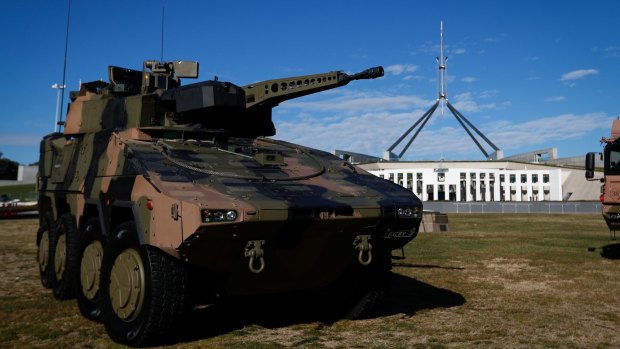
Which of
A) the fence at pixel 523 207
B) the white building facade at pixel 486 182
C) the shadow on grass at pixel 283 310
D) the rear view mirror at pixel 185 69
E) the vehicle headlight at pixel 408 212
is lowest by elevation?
the shadow on grass at pixel 283 310

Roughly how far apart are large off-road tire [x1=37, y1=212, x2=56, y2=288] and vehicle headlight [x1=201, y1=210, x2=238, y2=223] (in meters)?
4.30

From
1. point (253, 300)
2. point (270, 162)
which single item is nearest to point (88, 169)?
point (270, 162)

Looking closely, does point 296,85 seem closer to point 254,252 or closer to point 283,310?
point 283,310

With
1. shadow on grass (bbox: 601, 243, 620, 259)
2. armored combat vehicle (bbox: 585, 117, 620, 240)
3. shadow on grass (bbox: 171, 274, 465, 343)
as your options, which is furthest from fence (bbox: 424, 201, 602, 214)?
shadow on grass (bbox: 171, 274, 465, 343)

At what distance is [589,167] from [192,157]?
9563 mm

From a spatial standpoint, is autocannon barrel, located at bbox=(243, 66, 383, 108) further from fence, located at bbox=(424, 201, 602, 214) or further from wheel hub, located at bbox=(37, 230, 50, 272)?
fence, located at bbox=(424, 201, 602, 214)

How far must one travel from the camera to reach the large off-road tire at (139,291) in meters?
4.61

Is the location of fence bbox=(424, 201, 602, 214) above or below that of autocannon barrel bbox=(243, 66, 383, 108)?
below

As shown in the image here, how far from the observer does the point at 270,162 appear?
5.91 m

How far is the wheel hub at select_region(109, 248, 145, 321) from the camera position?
4.80m

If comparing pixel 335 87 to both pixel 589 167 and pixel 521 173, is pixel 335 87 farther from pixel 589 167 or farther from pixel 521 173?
pixel 521 173

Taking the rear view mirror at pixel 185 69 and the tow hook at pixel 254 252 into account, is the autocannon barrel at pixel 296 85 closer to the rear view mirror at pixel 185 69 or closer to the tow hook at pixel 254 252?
the rear view mirror at pixel 185 69

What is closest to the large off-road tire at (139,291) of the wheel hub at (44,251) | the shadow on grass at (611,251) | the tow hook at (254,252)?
the tow hook at (254,252)

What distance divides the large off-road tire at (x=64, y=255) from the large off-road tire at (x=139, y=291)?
1634 millimetres
